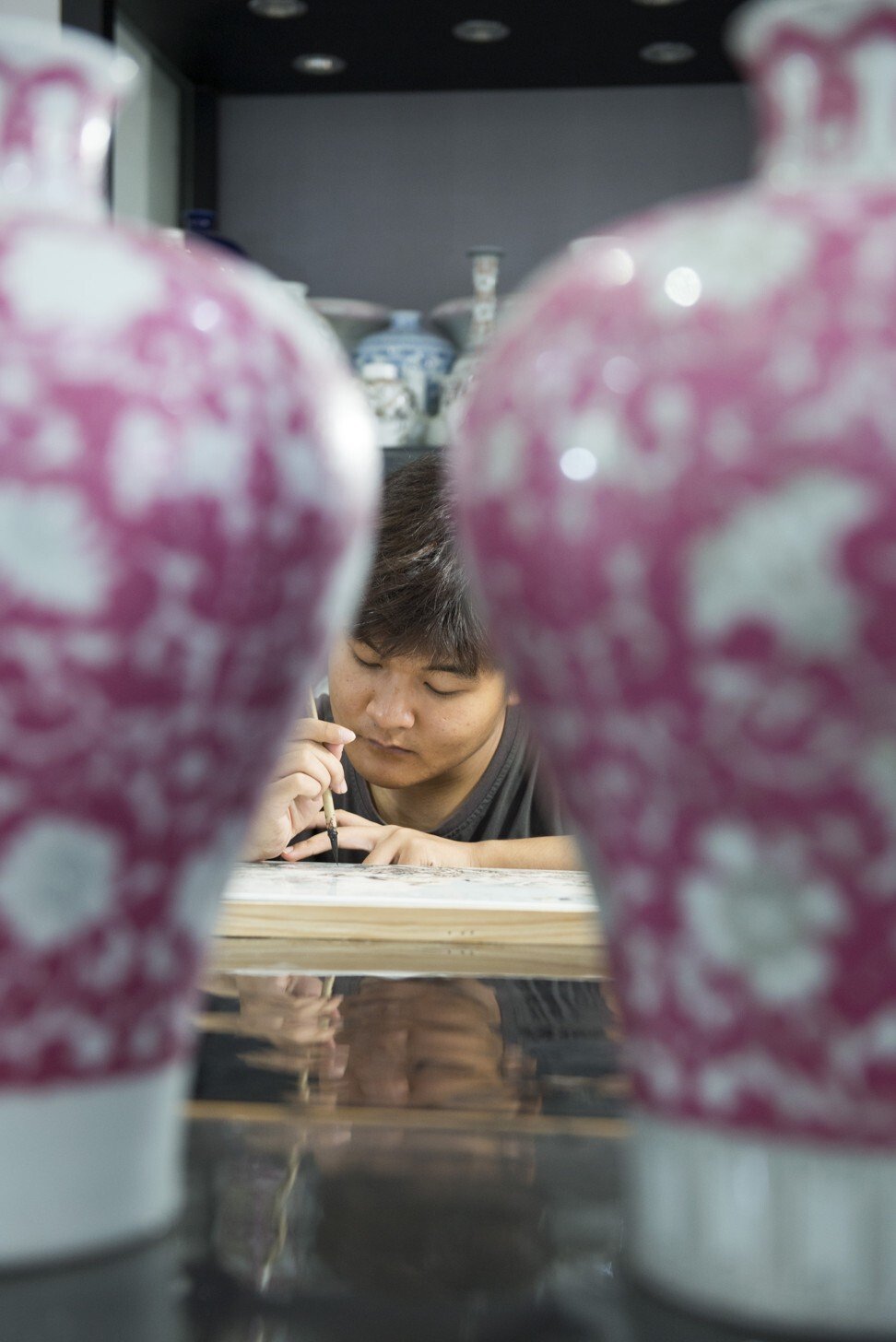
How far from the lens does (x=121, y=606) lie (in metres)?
0.25

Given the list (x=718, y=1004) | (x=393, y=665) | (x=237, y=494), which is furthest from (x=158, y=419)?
(x=393, y=665)

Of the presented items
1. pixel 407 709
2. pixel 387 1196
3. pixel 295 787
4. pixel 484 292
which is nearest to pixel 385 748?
pixel 407 709

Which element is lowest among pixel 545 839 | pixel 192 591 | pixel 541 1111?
pixel 545 839

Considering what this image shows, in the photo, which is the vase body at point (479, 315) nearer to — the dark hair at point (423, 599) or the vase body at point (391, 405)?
the vase body at point (391, 405)

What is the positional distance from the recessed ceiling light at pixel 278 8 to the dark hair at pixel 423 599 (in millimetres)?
629

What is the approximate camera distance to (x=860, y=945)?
244 millimetres

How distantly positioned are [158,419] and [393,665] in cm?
96

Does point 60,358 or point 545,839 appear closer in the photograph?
point 60,358

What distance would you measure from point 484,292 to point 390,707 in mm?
640

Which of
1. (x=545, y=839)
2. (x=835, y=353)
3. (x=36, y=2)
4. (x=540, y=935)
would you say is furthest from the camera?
(x=36, y=2)

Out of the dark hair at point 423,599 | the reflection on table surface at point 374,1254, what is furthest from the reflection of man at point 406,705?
the reflection on table surface at point 374,1254

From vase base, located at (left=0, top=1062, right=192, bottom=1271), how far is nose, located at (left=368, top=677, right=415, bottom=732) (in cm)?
91

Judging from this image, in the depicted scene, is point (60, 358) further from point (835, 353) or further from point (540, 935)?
point (540, 935)

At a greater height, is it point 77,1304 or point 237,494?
point 237,494
